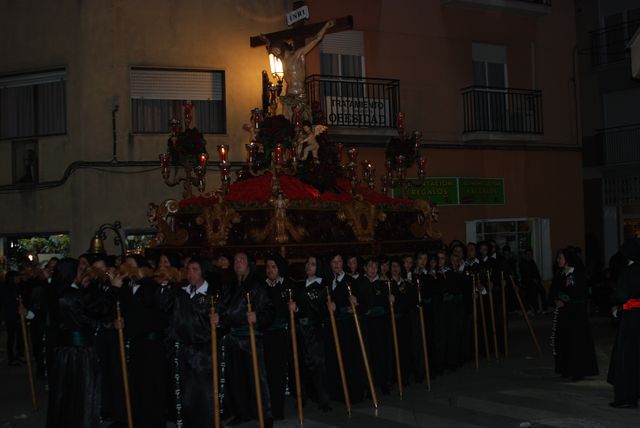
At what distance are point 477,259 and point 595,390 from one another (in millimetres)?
4392

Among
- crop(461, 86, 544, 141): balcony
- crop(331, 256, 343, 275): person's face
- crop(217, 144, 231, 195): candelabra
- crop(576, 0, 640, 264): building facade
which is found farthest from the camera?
crop(576, 0, 640, 264): building facade

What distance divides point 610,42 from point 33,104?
1773 cm

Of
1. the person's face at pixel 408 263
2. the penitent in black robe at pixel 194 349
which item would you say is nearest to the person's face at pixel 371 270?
the person's face at pixel 408 263

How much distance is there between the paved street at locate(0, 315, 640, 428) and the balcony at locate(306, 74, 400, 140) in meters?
8.98

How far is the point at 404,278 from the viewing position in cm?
1223

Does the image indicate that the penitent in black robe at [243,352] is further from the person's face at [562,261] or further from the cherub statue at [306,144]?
the cherub statue at [306,144]

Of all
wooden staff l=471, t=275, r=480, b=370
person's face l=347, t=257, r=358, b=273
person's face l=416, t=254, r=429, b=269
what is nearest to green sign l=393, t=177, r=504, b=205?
wooden staff l=471, t=275, r=480, b=370

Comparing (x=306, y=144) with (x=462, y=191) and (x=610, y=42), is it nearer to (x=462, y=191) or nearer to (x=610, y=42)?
(x=462, y=191)

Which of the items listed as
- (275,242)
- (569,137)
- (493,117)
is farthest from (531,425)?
(569,137)

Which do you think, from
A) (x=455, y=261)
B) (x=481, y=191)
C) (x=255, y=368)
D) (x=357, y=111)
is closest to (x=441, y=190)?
(x=481, y=191)

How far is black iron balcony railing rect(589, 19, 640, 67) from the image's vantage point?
27047mm

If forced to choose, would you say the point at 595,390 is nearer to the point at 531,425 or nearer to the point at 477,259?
the point at 531,425

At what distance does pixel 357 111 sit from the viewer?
21.2m

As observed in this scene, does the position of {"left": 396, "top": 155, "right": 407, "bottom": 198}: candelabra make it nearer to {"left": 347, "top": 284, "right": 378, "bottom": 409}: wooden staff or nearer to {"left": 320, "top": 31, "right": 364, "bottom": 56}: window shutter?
{"left": 320, "top": 31, "right": 364, "bottom": 56}: window shutter
